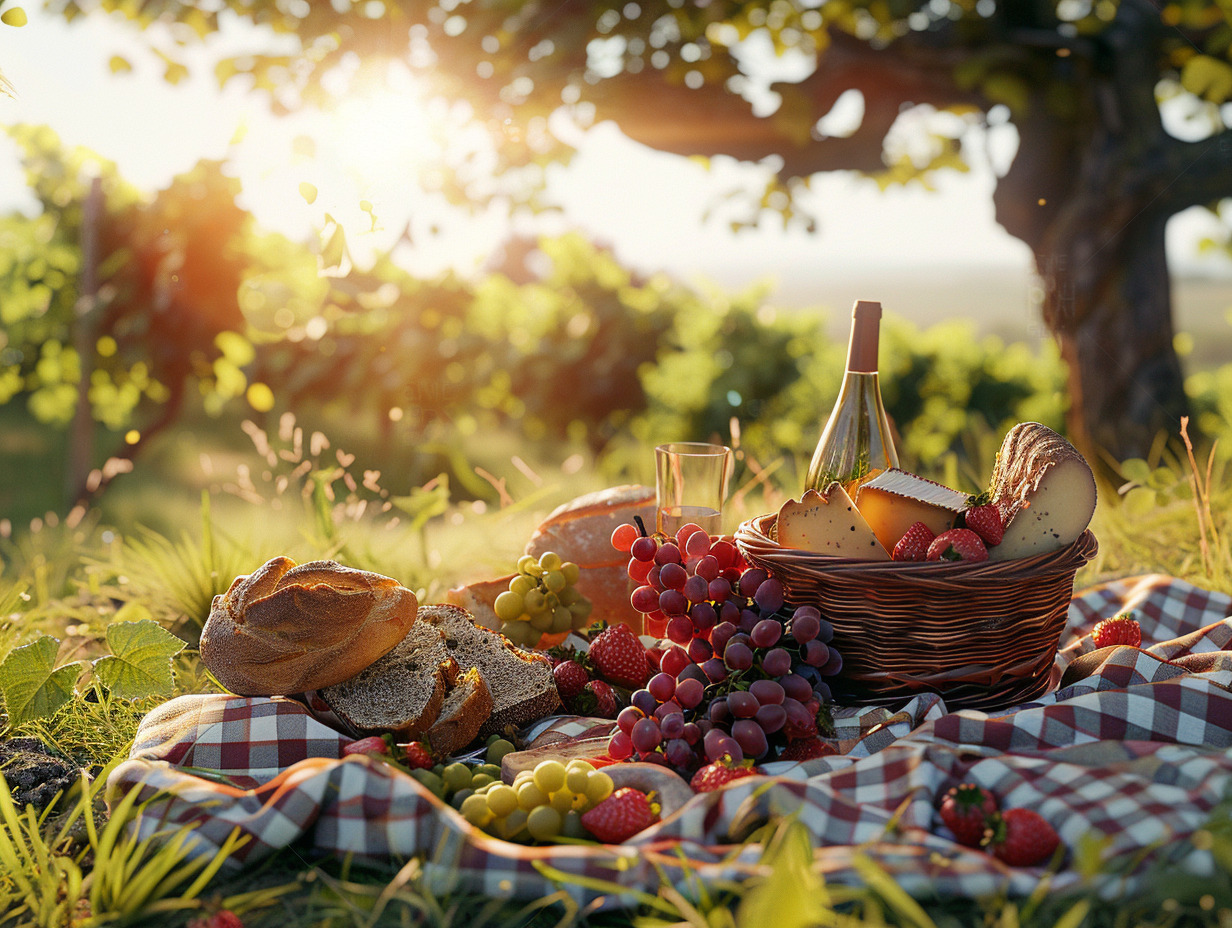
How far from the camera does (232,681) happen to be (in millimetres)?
1904

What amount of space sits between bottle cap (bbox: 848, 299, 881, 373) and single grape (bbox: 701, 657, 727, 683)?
0.94 meters

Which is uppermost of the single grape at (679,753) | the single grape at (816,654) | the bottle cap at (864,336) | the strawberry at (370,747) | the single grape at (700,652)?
the bottle cap at (864,336)

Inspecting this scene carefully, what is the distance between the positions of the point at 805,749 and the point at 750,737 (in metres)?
0.20

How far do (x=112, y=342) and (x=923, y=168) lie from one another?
6.37 metres

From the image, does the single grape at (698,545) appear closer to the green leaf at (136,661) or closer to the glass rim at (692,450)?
the glass rim at (692,450)

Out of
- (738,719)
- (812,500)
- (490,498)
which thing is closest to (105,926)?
(738,719)

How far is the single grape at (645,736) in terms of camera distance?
1.76m

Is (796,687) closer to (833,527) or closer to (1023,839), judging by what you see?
(833,527)

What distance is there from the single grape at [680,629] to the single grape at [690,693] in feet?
0.55

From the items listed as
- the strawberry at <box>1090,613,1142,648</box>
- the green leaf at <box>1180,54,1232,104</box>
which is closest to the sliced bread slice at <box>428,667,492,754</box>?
the strawberry at <box>1090,613,1142,648</box>

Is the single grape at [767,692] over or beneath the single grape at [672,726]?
over

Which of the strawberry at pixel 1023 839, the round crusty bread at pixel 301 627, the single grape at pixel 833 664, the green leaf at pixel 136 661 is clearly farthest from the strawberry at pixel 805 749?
the green leaf at pixel 136 661

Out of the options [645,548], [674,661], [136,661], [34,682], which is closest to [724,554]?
[645,548]

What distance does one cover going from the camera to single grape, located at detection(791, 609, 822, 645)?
184cm
